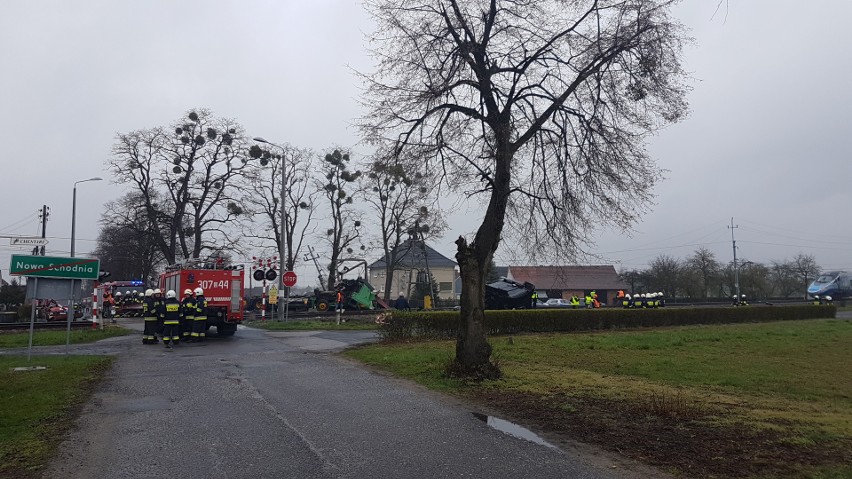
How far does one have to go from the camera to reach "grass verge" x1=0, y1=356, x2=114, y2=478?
6.46 meters

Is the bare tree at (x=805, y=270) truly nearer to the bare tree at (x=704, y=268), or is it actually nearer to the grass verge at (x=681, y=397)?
the bare tree at (x=704, y=268)

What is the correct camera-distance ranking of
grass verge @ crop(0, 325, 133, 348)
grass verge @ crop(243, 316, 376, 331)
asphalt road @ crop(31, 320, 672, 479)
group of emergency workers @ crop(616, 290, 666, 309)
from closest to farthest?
asphalt road @ crop(31, 320, 672, 479), grass verge @ crop(0, 325, 133, 348), grass verge @ crop(243, 316, 376, 331), group of emergency workers @ crop(616, 290, 666, 309)

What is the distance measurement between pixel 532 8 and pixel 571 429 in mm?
8106

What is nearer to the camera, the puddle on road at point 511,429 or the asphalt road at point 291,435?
the asphalt road at point 291,435

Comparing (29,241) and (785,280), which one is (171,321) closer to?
(29,241)

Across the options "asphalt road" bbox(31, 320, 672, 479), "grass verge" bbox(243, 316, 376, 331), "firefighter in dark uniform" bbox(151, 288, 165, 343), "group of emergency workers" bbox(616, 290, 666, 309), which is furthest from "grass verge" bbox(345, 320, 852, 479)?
"group of emergency workers" bbox(616, 290, 666, 309)

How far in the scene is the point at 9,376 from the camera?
11.7 metres

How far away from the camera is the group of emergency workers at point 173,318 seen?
60.8 feet

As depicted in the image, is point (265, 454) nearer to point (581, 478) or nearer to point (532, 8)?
point (581, 478)

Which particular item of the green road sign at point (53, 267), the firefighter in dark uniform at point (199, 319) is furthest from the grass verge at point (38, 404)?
the firefighter in dark uniform at point (199, 319)

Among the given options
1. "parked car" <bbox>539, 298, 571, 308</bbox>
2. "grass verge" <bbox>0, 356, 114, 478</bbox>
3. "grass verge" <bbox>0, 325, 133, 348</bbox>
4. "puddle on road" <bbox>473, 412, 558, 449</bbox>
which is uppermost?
"parked car" <bbox>539, 298, 571, 308</bbox>

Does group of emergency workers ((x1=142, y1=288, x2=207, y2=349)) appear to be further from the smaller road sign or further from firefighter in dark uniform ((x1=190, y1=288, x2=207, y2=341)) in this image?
the smaller road sign

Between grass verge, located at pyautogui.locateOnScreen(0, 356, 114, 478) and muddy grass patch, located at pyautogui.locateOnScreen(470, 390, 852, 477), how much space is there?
5.59 metres

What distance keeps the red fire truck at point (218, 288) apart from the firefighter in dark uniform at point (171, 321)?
3.34 metres
